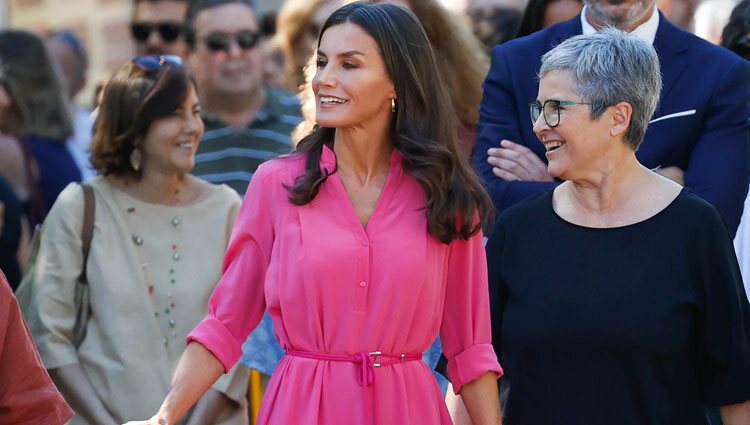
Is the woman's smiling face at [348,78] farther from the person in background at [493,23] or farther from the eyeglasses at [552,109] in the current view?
the person in background at [493,23]

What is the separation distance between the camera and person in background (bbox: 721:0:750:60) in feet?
21.4

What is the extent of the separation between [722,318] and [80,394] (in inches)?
101

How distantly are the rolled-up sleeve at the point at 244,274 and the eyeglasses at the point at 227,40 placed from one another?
370 centimetres

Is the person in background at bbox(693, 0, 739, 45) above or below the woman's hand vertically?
above

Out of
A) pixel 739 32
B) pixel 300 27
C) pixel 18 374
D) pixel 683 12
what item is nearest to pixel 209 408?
pixel 18 374

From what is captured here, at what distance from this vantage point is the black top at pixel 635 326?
466 cm

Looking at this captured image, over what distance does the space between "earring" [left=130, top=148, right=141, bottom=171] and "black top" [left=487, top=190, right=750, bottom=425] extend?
2136 millimetres

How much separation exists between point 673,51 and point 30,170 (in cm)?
367

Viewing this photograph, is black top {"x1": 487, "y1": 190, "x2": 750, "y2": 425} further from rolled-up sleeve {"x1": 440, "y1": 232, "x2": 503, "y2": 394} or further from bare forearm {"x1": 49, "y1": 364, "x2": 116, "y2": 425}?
bare forearm {"x1": 49, "y1": 364, "x2": 116, "y2": 425}

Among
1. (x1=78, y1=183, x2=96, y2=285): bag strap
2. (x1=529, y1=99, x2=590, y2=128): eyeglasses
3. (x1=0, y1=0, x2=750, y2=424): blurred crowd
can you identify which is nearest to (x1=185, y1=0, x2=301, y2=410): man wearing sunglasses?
(x1=0, y1=0, x2=750, y2=424): blurred crowd

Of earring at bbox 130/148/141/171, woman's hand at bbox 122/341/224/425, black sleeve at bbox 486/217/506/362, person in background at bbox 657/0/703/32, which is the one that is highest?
person in background at bbox 657/0/703/32

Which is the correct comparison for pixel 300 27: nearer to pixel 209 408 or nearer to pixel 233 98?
pixel 233 98

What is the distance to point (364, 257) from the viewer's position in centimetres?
454

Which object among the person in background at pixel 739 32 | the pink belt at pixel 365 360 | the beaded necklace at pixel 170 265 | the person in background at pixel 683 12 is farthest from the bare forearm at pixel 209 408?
the person in background at pixel 683 12
